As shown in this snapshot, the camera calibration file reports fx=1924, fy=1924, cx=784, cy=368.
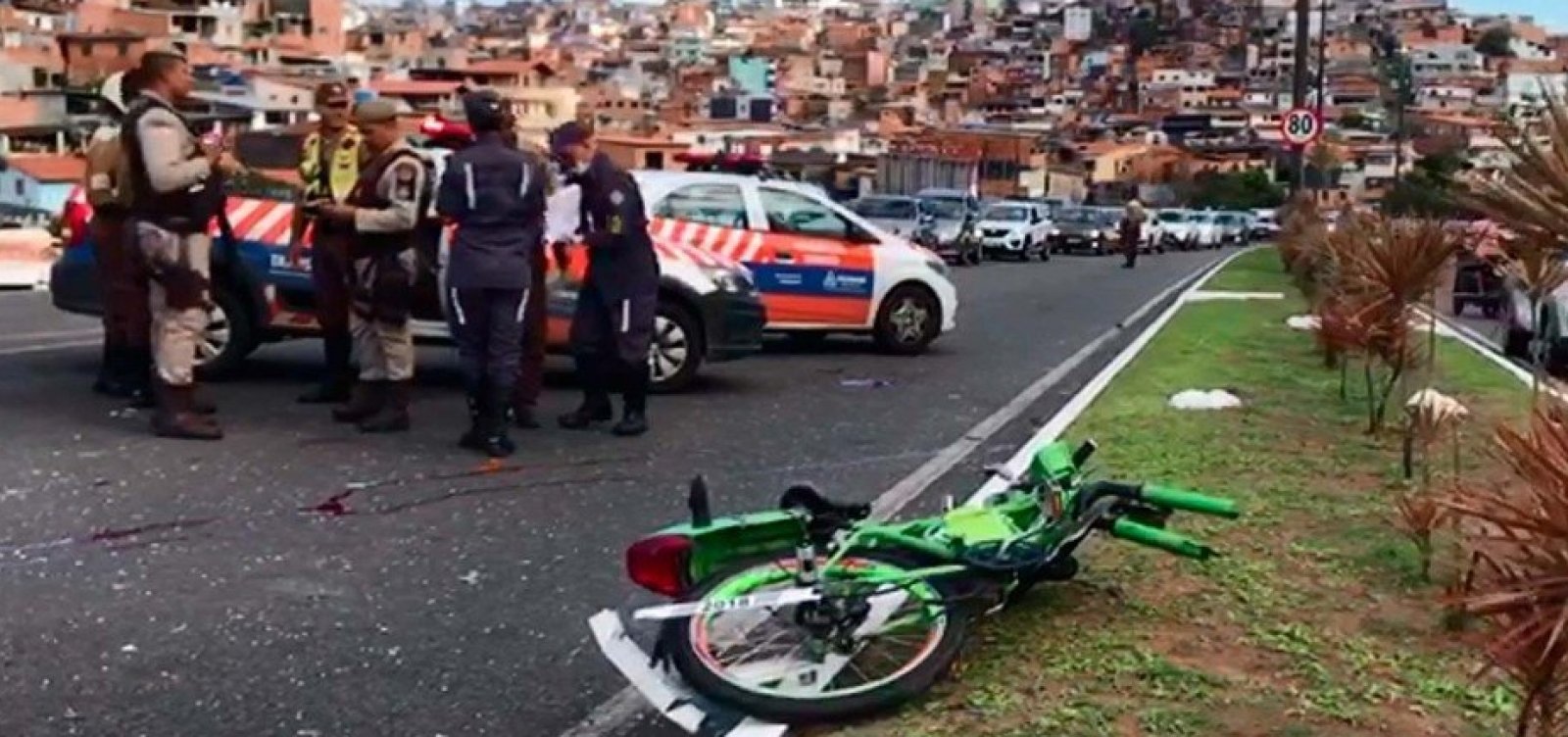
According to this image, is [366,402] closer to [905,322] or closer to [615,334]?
[615,334]

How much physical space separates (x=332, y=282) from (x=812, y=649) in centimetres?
601

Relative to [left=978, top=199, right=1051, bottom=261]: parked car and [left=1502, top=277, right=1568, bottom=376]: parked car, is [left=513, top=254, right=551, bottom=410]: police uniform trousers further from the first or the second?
[left=978, top=199, right=1051, bottom=261]: parked car

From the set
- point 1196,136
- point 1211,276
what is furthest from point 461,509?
point 1196,136

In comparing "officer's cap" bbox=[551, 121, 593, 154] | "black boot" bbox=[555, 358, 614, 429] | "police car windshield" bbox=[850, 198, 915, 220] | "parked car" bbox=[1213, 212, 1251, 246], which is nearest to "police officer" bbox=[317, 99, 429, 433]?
"officer's cap" bbox=[551, 121, 593, 154]

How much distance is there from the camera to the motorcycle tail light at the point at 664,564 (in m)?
5.30

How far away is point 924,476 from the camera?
9172mm

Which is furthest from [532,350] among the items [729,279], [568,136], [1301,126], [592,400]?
[1301,126]

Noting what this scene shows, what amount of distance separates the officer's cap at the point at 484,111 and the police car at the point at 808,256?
537cm

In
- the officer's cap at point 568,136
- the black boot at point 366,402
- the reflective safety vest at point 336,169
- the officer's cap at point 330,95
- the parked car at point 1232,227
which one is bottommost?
the parked car at point 1232,227

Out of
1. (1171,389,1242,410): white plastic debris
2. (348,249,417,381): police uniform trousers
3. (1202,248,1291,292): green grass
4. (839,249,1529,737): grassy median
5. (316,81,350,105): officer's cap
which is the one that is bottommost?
(1202,248,1291,292): green grass

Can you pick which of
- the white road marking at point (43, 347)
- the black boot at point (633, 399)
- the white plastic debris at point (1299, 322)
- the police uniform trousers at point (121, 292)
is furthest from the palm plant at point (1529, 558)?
the white plastic debris at point (1299, 322)

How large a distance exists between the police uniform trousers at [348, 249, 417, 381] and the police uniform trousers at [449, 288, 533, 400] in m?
0.67

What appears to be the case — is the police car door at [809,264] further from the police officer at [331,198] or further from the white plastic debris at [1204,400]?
the police officer at [331,198]

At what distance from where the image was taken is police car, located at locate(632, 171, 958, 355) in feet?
50.2
